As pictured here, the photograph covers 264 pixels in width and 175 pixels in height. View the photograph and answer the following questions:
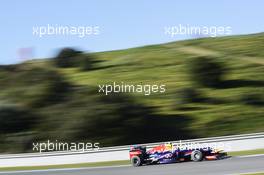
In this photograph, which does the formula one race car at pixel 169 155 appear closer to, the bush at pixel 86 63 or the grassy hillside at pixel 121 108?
the grassy hillside at pixel 121 108

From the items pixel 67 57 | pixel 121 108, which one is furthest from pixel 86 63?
pixel 121 108

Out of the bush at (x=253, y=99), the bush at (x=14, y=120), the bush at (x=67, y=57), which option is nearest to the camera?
the bush at (x=14, y=120)

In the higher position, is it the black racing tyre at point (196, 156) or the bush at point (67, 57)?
the bush at point (67, 57)

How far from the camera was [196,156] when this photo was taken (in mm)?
18062

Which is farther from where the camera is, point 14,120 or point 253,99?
point 253,99

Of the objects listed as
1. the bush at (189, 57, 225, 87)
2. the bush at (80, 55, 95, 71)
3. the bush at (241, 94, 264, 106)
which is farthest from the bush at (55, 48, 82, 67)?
the bush at (241, 94, 264, 106)

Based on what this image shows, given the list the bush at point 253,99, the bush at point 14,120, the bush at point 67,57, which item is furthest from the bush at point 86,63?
the bush at point 14,120

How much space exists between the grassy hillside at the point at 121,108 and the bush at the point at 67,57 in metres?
4.52

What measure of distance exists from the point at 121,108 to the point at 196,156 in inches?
508

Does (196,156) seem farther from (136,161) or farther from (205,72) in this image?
(205,72)

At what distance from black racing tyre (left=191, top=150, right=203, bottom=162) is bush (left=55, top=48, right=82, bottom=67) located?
41672 mm

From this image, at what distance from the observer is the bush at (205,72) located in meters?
46.6

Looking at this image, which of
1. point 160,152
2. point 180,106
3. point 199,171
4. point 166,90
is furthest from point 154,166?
point 166,90

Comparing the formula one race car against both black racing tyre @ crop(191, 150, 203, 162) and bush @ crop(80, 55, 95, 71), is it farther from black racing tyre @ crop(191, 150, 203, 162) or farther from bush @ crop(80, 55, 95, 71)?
bush @ crop(80, 55, 95, 71)
